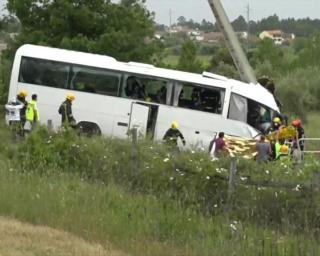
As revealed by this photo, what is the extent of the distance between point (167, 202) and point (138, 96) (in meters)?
12.2

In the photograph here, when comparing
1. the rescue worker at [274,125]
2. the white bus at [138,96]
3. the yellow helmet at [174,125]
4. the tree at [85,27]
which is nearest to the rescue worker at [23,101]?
the white bus at [138,96]

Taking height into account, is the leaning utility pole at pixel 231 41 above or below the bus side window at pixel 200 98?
above

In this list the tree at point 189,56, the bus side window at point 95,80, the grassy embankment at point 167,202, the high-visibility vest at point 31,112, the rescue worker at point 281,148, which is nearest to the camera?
the grassy embankment at point 167,202

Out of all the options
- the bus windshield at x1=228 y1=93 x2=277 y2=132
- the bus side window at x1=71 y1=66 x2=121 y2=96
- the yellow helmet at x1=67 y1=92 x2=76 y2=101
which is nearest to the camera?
the yellow helmet at x1=67 y1=92 x2=76 y2=101

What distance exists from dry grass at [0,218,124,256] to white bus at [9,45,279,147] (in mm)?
Answer: 12232

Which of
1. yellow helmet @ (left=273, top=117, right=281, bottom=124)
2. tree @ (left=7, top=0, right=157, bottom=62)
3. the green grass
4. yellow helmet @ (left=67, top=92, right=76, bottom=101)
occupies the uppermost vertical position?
tree @ (left=7, top=0, right=157, bottom=62)

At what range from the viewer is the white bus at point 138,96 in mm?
20328

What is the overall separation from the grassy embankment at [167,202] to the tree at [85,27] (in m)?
18.9

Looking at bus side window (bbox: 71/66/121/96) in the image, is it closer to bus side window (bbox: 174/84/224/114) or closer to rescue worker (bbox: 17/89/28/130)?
rescue worker (bbox: 17/89/28/130)

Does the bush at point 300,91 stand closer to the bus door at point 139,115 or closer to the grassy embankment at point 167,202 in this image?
the bus door at point 139,115

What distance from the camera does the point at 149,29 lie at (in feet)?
104

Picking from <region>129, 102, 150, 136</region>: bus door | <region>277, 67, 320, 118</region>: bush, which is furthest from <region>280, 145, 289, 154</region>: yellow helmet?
<region>277, 67, 320, 118</region>: bush

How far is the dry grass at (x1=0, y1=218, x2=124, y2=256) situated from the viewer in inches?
273

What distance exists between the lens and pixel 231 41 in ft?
94.9
